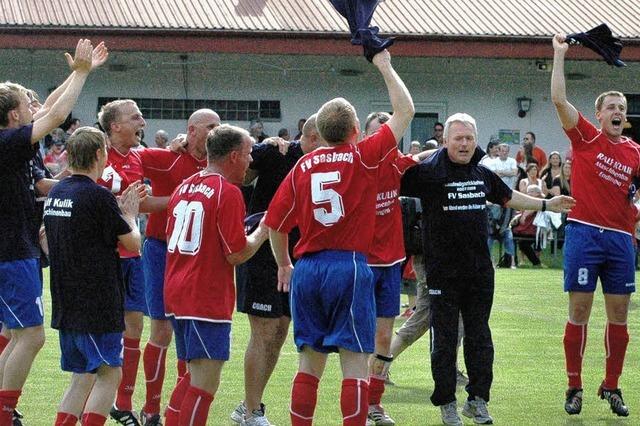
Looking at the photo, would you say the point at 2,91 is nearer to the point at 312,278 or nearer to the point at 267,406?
the point at 312,278

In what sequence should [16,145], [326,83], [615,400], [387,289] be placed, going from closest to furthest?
[16,145], [387,289], [615,400], [326,83]

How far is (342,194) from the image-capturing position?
722 cm

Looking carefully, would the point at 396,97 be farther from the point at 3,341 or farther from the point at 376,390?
the point at 3,341

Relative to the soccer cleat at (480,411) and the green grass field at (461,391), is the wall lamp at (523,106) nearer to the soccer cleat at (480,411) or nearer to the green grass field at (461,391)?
the green grass field at (461,391)

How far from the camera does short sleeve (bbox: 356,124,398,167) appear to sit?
23.8 feet

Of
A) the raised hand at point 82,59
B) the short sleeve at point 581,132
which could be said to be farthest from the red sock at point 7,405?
the short sleeve at point 581,132

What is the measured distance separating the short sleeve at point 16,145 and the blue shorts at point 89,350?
119cm

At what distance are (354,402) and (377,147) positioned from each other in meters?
1.50

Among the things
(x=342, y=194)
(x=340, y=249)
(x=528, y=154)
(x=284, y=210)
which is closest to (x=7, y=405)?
(x=284, y=210)

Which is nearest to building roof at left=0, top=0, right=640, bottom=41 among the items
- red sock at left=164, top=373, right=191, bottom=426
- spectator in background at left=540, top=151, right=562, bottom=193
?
spectator in background at left=540, top=151, right=562, bottom=193

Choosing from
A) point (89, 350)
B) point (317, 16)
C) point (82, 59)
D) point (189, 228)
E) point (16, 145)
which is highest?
point (317, 16)

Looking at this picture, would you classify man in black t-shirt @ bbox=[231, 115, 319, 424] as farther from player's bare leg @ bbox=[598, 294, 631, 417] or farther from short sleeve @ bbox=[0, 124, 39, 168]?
player's bare leg @ bbox=[598, 294, 631, 417]

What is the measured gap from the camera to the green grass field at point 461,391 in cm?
921

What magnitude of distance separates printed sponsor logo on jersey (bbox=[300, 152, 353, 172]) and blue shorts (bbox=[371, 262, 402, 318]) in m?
1.80
